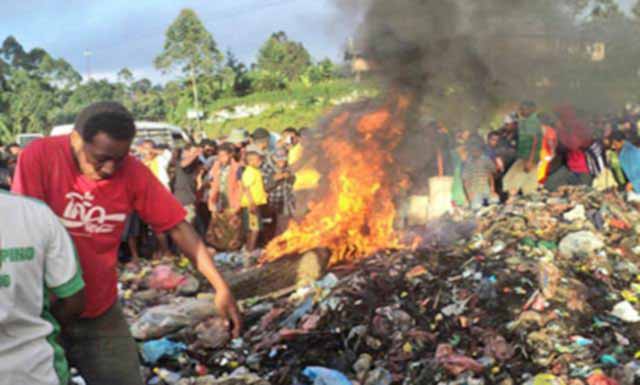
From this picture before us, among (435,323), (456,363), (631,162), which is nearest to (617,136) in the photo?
(631,162)

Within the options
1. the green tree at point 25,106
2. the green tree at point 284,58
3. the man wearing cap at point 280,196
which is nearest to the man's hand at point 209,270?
the man wearing cap at point 280,196

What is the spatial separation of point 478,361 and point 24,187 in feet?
11.1

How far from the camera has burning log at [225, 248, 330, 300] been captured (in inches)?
261

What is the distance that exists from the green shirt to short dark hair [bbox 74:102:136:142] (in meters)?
7.86

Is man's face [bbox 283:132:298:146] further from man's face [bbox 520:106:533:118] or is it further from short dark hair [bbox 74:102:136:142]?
short dark hair [bbox 74:102:136:142]

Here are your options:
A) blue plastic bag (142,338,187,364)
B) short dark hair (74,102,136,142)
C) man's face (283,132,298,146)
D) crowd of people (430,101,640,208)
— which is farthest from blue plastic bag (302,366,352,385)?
man's face (283,132,298,146)

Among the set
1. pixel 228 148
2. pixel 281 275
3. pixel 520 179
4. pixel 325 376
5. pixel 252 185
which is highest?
pixel 228 148

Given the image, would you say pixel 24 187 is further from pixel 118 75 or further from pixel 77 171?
pixel 118 75

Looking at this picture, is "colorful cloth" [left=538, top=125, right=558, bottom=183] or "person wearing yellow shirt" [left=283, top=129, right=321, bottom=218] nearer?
"person wearing yellow shirt" [left=283, top=129, right=321, bottom=218]

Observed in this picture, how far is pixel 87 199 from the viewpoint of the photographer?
115 inches

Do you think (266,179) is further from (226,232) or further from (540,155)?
(540,155)

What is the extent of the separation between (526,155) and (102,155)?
321 inches

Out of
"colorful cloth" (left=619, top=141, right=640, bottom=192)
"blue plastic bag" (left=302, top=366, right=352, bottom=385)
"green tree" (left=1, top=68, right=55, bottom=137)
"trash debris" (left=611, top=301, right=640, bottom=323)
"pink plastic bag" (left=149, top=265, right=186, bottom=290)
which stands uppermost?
"green tree" (left=1, top=68, right=55, bottom=137)

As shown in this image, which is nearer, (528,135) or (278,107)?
(528,135)
